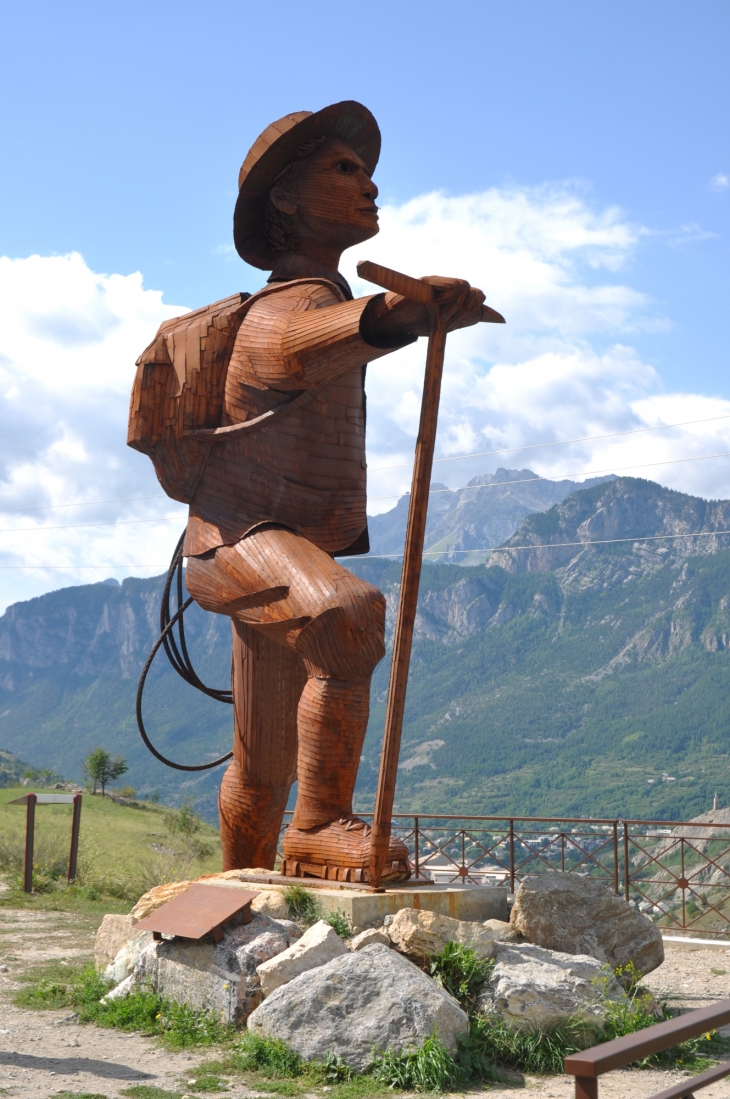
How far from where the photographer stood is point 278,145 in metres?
6.25

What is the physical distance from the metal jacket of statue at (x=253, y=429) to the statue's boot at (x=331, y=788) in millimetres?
958

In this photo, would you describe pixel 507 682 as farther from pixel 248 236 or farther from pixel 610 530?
pixel 248 236

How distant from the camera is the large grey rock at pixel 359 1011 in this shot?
15.1 ft

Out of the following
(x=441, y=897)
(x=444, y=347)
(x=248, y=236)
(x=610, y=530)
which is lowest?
(x=441, y=897)

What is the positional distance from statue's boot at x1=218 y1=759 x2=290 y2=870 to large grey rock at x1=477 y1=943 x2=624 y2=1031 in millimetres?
1612

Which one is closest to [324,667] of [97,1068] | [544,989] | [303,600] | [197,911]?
[303,600]

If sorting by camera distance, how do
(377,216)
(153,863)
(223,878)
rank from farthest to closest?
1. (153,863)
2. (377,216)
3. (223,878)

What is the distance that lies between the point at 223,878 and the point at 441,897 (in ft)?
3.86

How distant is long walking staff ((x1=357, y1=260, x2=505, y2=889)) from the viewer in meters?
5.07

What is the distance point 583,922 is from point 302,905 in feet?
4.92

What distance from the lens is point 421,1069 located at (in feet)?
14.6

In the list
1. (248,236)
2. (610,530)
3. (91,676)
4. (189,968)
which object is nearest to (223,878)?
(189,968)

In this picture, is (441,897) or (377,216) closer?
(441,897)

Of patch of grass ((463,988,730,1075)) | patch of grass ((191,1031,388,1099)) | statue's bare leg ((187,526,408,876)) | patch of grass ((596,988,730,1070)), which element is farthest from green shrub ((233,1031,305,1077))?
patch of grass ((596,988,730,1070))
